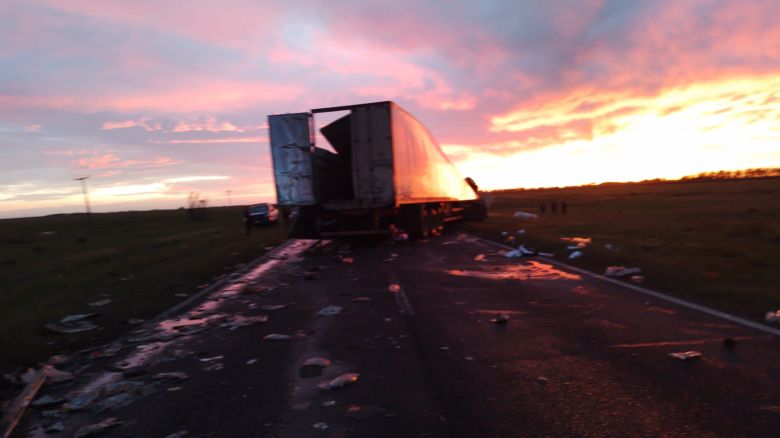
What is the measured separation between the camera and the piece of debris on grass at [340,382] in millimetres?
4340

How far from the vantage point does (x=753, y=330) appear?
5.73 metres

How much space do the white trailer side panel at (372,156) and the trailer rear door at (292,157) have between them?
1329mm

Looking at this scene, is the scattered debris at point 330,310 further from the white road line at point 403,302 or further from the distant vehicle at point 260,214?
the distant vehicle at point 260,214

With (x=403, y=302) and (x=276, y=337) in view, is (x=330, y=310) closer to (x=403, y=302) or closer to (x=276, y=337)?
(x=403, y=302)

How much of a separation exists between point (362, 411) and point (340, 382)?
66cm

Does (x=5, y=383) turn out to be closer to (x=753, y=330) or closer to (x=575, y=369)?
(x=575, y=369)

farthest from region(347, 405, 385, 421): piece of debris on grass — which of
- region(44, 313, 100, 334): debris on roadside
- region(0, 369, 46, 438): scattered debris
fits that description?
region(44, 313, 100, 334): debris on roadside

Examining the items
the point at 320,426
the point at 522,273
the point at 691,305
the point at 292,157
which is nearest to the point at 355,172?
the point at 292,157

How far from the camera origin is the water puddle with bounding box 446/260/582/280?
9.95 meters

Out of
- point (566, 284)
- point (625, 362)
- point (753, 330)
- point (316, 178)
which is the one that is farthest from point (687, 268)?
point (316, 178)

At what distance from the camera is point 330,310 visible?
752 cm

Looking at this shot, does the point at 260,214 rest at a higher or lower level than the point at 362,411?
higher

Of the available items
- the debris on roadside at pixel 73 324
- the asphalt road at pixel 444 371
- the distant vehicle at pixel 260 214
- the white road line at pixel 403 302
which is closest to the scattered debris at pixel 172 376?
the asphalt road at pixel 444 371

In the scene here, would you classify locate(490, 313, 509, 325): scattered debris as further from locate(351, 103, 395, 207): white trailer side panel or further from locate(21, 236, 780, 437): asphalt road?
locate(351, 103, 395, 207): white trailer side panel
